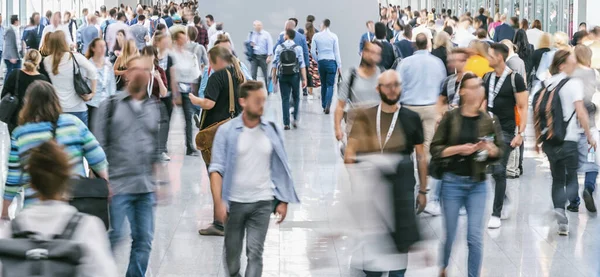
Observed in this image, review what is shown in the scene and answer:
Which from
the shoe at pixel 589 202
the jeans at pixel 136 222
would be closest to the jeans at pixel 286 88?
the shoe at pixel 589 202

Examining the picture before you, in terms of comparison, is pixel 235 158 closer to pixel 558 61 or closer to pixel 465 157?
pixel 465 157

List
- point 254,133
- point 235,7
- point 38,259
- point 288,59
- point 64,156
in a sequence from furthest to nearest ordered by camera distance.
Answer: point 235,7 < point 288,59 < point 254,133 < point 64,156 < point 38,259

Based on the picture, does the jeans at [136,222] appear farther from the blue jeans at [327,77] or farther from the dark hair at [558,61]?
the blue jeans at [327,77]

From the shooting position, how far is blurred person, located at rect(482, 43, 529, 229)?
9.37 meters

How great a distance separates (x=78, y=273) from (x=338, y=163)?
32.3 ft

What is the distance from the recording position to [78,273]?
153 inches

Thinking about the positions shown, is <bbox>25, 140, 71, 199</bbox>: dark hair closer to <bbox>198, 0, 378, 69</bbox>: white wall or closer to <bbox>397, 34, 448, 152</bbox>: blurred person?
<bbox>397, 34, 448, 152</bbox>: blurred person

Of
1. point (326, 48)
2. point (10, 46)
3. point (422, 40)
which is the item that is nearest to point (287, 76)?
point (326, 48)

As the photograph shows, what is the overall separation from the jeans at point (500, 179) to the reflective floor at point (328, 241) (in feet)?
0.69

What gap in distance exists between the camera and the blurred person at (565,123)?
9242mm

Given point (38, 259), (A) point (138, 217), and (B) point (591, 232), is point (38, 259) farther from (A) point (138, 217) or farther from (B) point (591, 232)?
(B) point (591, 232)

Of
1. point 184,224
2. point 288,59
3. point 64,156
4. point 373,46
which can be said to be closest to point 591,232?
point 373,46

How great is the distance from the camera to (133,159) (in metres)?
6.83

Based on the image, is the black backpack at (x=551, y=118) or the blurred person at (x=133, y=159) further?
the black backpack at (x=551, y=118)
